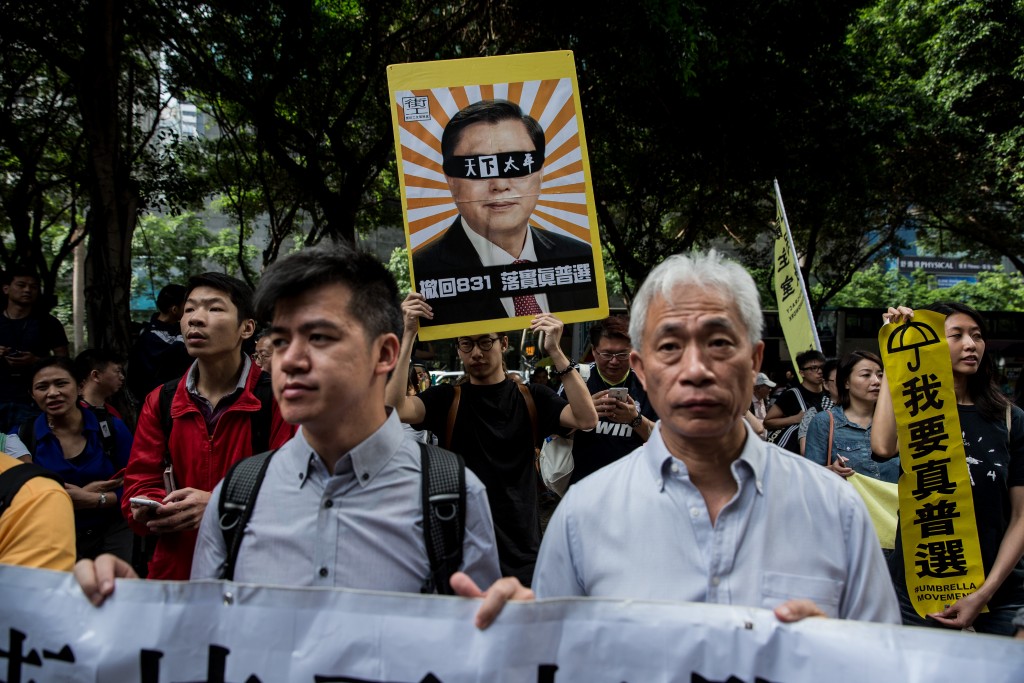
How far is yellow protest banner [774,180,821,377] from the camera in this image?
4.98 metres

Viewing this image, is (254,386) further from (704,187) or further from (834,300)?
(834,300)

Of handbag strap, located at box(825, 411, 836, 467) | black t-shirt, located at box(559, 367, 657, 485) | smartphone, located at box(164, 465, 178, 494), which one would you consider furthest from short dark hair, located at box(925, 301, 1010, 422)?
smartphone, located at box(164, 465, 178, 494)

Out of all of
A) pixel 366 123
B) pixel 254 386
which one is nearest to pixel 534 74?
pixel 254 386

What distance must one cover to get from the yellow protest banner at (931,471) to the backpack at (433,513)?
200 centimetres

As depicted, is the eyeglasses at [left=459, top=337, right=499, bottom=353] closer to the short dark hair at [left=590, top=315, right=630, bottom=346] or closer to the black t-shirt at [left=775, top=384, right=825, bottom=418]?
the short dark hair at [left=590, top=315, right=630, bottom=346]

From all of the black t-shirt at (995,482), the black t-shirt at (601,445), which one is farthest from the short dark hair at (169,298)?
the black t-shirt at (995,482)

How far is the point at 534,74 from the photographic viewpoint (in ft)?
11.0

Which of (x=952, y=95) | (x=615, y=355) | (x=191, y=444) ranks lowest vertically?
(x=191, y=444)

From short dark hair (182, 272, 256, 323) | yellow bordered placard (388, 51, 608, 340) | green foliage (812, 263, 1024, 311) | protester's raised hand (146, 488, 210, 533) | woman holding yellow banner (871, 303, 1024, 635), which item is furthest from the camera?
green foliage (812, 263, 1024, 311)

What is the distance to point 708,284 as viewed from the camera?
1.85 m

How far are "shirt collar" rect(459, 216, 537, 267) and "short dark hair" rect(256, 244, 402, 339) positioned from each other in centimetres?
123

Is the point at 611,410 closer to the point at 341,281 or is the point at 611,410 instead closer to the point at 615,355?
the point at 615,355

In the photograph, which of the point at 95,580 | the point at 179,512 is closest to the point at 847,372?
the point at 179,512

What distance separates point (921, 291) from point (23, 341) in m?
35.1
